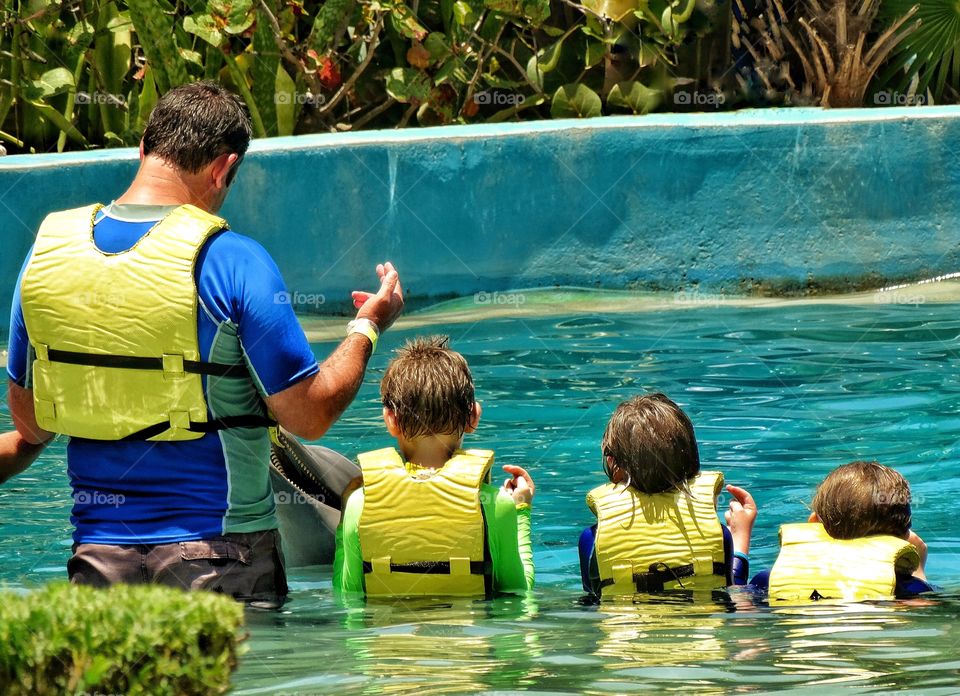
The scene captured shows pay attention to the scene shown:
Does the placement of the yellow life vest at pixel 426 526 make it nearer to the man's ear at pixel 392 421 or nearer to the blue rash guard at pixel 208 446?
the man's ear at pixel 392 421

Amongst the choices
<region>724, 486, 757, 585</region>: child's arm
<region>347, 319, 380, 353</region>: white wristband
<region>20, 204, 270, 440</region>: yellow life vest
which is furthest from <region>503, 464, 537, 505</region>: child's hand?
<region>20, 204, 270, 440</region>: yellow life vest

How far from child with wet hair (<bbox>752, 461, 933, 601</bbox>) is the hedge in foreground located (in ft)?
7.05

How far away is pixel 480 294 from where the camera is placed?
9.37m

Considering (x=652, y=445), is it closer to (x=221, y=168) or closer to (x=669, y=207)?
(x=221, y=168)

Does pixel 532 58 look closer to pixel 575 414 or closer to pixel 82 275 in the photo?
pixel 575 414

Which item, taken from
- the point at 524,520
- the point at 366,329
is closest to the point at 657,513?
the point at 524,520

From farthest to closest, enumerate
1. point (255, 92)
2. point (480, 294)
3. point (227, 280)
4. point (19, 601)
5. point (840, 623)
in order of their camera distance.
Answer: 1. point (255, 92)
2. point (480, 294)
3. point (840, 623)
4. point (227, 280)
5. point (19, 601)

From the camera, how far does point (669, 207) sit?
9508 millimetres

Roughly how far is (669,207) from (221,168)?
21.0ft

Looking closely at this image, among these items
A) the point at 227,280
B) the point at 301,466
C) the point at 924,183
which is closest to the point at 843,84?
the point at 924,183

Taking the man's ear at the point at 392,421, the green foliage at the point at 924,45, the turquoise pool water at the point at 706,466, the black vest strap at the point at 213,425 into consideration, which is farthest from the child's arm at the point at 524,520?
the green foliage at the point at 924,45

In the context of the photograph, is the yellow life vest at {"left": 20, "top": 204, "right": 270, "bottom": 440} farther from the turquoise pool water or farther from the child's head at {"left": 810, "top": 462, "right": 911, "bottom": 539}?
the child's head at {"left": 810, "top": 462, "right": 911, "bottom": 539}

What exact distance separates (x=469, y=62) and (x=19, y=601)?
9.24 metres

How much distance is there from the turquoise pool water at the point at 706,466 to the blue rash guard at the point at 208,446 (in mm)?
348
